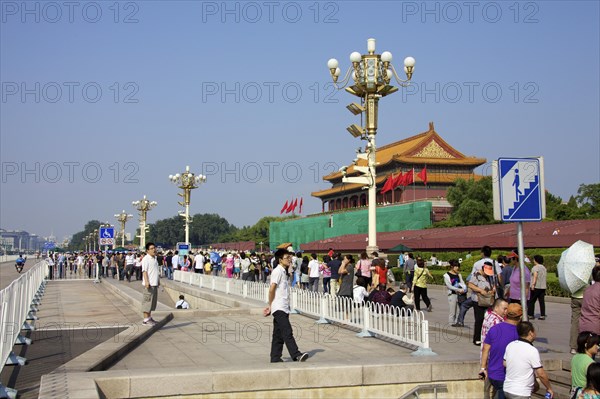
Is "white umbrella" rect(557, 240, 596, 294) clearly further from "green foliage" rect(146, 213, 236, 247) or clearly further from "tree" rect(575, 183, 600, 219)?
"green foliage" rect(146, 213, 236, 247)

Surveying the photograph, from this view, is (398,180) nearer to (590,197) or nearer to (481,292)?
(590,197)

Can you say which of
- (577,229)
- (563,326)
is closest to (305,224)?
(577,229)

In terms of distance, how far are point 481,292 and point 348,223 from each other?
48.8m

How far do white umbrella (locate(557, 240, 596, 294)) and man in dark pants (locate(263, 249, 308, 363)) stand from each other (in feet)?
12.1

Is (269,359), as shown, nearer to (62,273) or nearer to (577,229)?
(577,229)

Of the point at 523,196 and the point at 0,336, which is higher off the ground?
the point at 523,196

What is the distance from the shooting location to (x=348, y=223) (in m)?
57.8

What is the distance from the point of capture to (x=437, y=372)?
720cm

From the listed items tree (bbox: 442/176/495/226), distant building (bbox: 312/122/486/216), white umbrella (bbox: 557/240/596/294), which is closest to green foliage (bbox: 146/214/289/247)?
distant building (bbox: 312/122/486/216)

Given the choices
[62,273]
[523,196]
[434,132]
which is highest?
[434,132]

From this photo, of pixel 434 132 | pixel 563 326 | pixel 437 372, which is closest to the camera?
pixel 437 372

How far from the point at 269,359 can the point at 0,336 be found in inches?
124

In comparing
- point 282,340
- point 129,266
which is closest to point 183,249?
point 129,266

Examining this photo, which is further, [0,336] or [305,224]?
[305,224]
